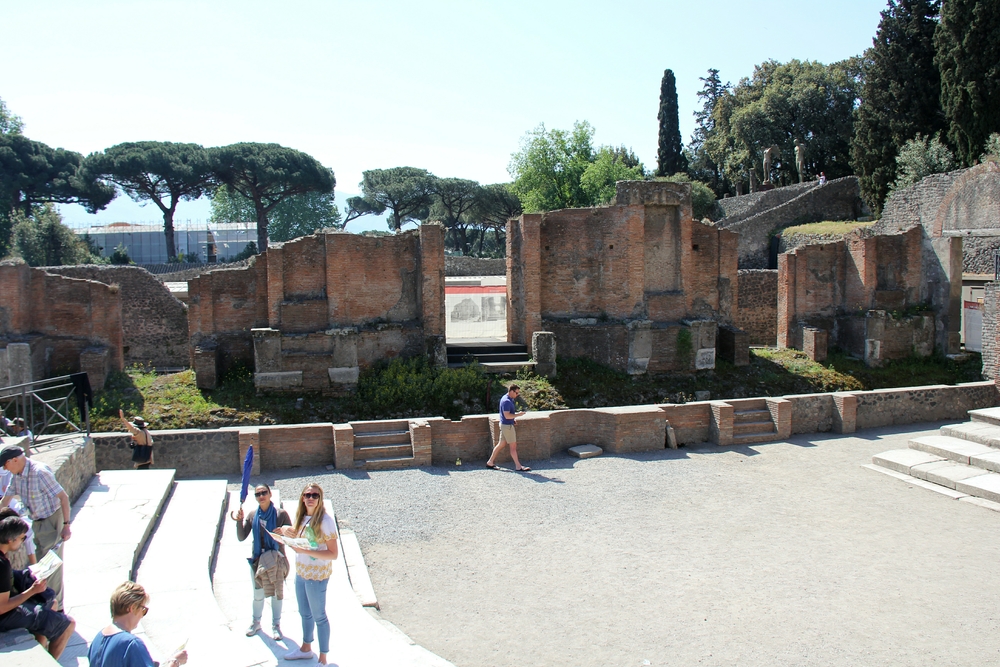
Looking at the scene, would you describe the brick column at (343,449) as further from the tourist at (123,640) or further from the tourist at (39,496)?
the tourist at (123,640)

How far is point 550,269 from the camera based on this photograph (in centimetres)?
1811

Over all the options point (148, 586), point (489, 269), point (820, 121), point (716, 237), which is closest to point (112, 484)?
point (148, 586)

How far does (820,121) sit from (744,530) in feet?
131

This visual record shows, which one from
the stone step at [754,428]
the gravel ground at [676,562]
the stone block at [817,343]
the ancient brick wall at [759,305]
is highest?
the ancient brick wall at [759,305]

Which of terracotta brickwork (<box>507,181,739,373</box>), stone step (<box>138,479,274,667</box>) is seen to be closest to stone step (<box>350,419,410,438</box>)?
stone step (<box>138,479,274,667</box>)

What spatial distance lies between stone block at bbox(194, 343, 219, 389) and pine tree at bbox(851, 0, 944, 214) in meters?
27.2

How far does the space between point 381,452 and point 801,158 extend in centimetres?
3499

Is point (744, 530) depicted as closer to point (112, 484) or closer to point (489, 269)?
point (112, 484)

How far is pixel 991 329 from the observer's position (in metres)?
15.7

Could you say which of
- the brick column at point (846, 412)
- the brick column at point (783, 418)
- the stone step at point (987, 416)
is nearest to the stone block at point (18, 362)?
the brick column at point (783, 418)

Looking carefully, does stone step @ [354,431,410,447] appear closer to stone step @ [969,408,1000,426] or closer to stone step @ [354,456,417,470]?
stone step @ [354,456,417,470]

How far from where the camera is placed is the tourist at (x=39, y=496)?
630cm

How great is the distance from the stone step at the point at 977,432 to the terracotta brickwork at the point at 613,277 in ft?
20.2

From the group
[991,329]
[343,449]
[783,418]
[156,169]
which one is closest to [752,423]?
[783,418]
